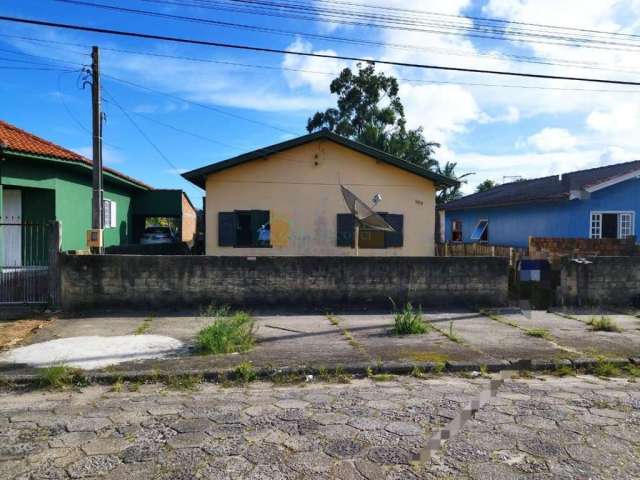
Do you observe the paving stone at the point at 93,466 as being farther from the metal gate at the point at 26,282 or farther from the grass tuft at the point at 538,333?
the metal gate at the point at 26,282

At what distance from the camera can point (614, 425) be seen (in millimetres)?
4094

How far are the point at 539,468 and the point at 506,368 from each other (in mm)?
2686

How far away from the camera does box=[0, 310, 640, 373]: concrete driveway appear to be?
608 cm

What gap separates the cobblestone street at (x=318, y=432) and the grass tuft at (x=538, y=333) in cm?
221

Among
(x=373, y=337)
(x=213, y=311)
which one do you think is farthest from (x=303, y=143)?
(x=373, y=337)

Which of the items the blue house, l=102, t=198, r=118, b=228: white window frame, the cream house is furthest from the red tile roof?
the blue house

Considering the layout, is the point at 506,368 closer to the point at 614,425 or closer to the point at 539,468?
the point at 614,425

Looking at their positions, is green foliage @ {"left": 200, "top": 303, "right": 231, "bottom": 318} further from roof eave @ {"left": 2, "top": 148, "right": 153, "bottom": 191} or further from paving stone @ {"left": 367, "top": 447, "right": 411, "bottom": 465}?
roof eave @ {"left": 2, "top": 148, "right": 153, "bottom": 191}

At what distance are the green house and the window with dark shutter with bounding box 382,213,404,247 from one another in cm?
889

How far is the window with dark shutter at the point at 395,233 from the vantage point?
50.8 feet

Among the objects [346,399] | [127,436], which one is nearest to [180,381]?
[127,436]

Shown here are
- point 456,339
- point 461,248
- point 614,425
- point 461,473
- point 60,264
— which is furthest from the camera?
point 461,248

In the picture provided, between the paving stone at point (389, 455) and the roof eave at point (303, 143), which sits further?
the roof eave at point (303, 143)

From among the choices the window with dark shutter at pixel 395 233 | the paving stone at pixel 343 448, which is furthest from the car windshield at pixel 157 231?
the paving stone at pixel 343 448
